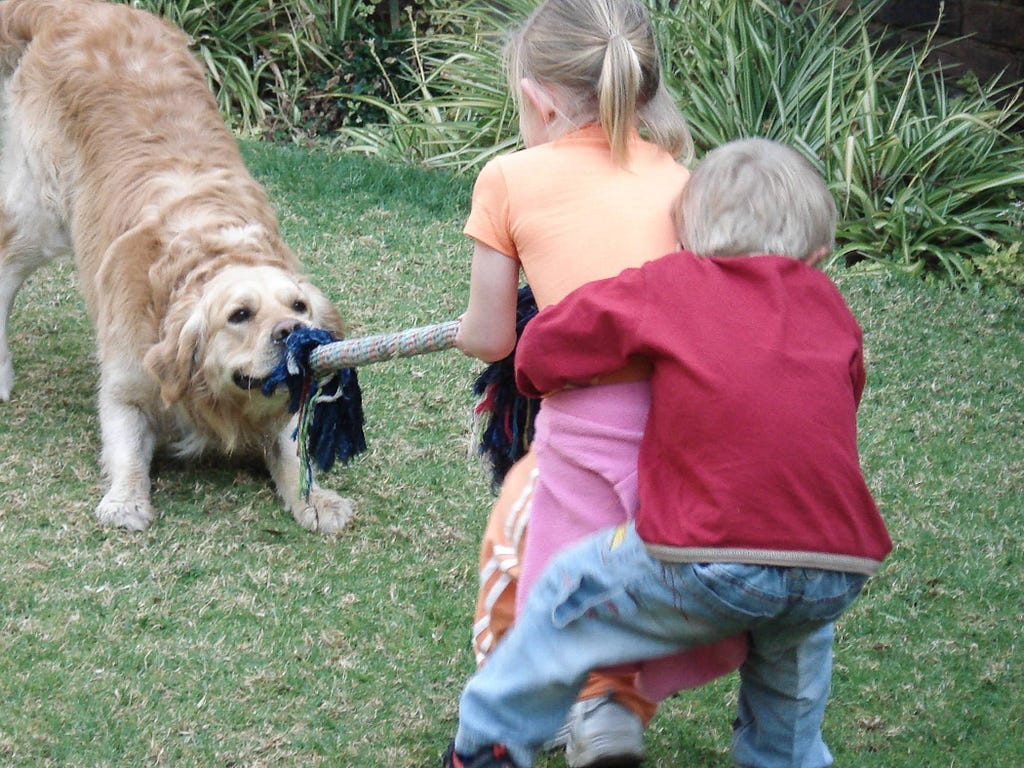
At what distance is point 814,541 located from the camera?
2.51 metres

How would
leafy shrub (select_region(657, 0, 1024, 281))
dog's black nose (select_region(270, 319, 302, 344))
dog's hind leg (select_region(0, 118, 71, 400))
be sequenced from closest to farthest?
dog's black nose (select_region(270, 319, 302, 344))
dog's hind leg (select_region(0, 118, 71, 400))
leafy shrub (select_region(657, 0, 1024, 281))

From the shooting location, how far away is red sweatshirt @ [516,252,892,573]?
98.8 inches

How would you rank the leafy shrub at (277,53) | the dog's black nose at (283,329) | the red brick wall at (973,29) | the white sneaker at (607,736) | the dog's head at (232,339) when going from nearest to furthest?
1. the white sneaker at (607,736)
2. the dog's black nose at (283,329)
3. the dog's head at (232,339)
4. the red brick wall at (973,29)
5. the leafy shrub at (277,53)

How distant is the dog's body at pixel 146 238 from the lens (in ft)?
15.5

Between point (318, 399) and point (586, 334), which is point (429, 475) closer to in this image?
point (318, 399)

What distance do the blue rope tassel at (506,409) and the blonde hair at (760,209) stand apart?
0.82 metres

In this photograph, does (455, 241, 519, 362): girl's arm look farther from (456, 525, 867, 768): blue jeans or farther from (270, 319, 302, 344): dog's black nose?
(270, 319, 302, 344): dog's black nose

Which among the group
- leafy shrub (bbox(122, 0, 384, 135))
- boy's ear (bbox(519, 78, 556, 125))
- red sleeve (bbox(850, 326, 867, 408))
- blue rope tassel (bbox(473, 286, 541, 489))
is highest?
boy's ear (bbox(519, 78, 556, 125))

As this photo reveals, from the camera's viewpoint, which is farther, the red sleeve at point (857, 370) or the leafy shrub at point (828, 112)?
the leafy shrub at point (828, 112)

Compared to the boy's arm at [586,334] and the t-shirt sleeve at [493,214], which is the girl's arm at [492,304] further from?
the boy's arm at [586,334]

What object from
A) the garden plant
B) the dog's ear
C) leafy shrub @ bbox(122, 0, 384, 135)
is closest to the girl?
the garden plant

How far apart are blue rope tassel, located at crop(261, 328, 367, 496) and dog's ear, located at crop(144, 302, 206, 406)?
41 cm

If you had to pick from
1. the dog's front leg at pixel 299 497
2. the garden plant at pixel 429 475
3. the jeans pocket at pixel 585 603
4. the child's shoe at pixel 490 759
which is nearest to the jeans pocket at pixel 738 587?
the jeans pocket at pixel 585 603

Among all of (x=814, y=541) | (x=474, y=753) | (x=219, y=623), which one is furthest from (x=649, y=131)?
(x=219, y=623)
